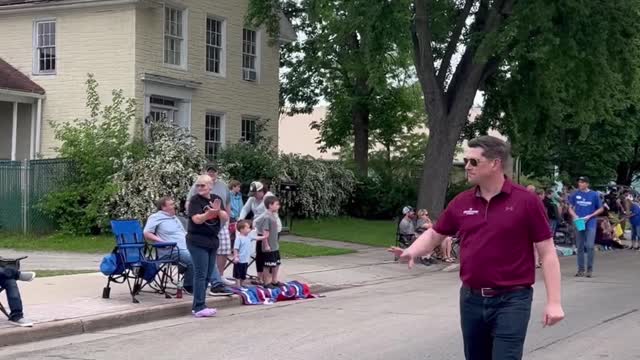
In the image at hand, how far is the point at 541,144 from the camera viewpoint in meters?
29.5

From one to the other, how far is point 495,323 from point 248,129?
25.4 metres

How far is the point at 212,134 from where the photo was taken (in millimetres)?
28516

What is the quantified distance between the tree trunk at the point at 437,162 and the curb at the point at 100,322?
41.6 feet

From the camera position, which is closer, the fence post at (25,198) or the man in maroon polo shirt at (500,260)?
the man in maroon polo shirt at (500,260)

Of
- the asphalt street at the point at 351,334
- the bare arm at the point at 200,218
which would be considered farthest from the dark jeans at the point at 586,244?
the bare arm at the point at 200,218

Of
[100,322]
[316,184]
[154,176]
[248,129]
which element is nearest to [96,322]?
[100,322]

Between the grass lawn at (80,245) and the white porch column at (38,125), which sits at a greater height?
the white porch column at (38,125)

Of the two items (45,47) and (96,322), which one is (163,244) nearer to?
(96,322)

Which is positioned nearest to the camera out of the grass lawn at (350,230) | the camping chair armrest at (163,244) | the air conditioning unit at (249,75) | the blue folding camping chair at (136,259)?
the blue folding camping chair at (136,259)

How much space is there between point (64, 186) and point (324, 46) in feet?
26.8

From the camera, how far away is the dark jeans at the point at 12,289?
9.83 m

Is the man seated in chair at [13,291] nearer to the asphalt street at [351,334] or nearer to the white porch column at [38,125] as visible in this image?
the asphalt street at [351,334]

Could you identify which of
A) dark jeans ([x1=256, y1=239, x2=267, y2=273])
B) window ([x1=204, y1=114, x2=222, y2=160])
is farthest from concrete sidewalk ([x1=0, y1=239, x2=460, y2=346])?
window ([x1=204, y1=114, x2=222, y2=160])

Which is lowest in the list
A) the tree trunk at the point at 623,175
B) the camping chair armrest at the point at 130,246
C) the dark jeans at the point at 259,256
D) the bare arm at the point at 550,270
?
the dark jeans at the point at 259,256
